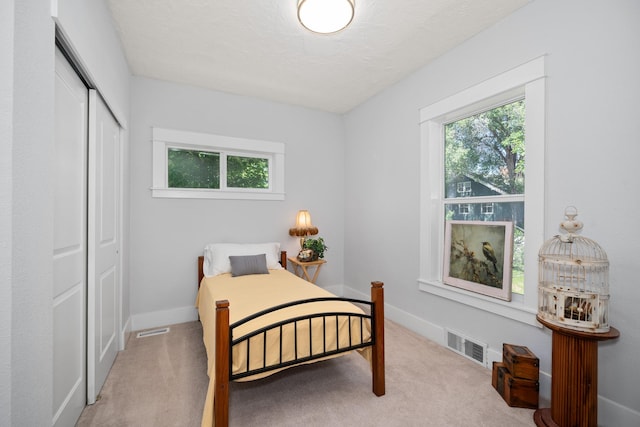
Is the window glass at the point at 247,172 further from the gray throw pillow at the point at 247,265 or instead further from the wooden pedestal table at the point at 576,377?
the wooden pedestal table at the point at 576,377

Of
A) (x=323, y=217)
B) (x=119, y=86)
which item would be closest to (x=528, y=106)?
(x=323, y=217)

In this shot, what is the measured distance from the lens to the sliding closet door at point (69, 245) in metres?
1.45

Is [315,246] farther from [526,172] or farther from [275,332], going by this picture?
[526,172]

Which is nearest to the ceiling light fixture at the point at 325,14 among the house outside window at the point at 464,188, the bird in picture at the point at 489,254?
the house outside window at the point at 464,188

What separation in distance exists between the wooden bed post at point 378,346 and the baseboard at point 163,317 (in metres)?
2.28

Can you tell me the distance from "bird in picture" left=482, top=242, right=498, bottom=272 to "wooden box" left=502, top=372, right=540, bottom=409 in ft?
2.63

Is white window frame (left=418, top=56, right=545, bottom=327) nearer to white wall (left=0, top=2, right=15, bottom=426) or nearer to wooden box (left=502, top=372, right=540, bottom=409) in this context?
wooden box (left=502, top=372, right=540, bottom=409)

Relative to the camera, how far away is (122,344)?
2584 mm

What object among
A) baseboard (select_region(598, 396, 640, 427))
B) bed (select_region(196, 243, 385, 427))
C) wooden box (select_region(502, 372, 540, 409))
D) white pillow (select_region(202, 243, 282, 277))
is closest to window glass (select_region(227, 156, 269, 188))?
white pillow (select_region(202, 243, 282, 277))

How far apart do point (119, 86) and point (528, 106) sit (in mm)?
3271

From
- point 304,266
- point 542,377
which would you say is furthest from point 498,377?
point 304,266

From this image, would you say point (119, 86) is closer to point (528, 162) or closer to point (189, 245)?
point (189, 245)

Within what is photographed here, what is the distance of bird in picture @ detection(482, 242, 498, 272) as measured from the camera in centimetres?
234

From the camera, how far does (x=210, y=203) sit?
3438 millimetres
